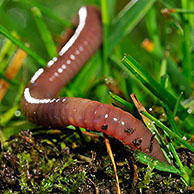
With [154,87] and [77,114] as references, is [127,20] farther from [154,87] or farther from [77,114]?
[77,114]

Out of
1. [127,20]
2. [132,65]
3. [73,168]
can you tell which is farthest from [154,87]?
[127,20]

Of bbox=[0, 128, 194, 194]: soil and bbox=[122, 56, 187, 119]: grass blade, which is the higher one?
bbox=[122, 56, 187, 119]: grass blade

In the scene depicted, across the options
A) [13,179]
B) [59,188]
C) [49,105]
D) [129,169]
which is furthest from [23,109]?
[129,169]

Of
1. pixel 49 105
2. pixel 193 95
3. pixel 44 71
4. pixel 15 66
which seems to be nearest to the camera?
pixel 49 105

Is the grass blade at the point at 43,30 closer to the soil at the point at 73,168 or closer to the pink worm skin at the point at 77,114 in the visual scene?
the pink worm skin at the point at 77,114

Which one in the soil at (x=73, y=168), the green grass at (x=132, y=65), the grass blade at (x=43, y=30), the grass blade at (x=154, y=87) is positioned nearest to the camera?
the soil at (x=73, y=168)

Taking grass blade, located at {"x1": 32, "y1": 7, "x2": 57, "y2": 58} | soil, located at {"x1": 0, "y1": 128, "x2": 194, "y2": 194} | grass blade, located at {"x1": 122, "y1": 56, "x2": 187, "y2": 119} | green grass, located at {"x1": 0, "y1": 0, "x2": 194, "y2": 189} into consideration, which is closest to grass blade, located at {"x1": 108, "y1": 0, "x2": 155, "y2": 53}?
green grass, located at {"x1": 0, "y1": 0, "x2": 194, "y2": 189}

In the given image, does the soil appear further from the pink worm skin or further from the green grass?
the green grass

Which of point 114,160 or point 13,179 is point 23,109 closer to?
point 13,179

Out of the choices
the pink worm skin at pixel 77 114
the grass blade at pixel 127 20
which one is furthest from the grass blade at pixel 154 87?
the grass blade at pixel 127 20

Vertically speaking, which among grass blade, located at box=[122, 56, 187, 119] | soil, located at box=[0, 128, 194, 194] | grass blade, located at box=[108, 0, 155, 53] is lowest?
soil, located at box=[0, 128, 194, 194]

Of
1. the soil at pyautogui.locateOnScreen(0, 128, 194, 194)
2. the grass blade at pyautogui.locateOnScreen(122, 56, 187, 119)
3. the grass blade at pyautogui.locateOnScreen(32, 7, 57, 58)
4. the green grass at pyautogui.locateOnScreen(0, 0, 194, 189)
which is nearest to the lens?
the soil at pyautogui.locateOnScreen(0, 128, 194, 194)
